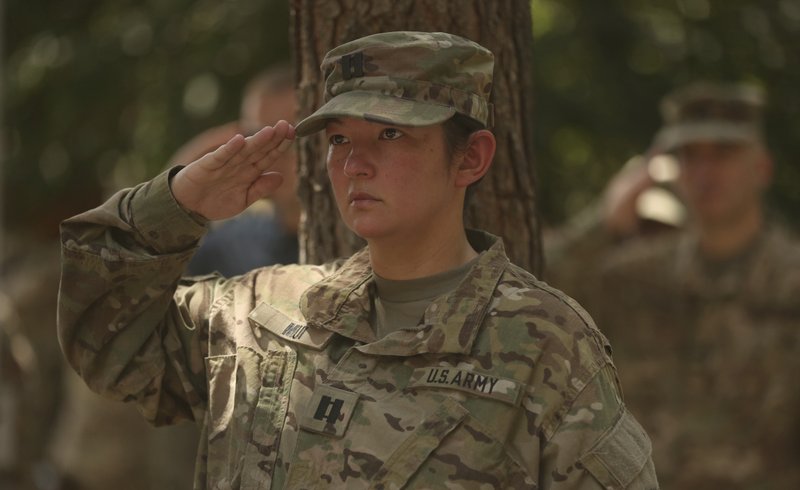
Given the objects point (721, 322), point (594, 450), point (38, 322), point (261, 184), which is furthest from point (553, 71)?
point (38, 322)

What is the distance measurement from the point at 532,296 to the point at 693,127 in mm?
4364

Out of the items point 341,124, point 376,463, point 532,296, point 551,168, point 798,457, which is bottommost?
point 798,457

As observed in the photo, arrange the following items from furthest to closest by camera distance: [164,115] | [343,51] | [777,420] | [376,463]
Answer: [164,115] → [777,420] → [343,51] → [376,463]

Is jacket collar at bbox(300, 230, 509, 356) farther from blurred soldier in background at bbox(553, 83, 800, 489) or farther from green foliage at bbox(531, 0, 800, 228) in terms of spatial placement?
green foliage at bbox(531, 0, 800, 228)

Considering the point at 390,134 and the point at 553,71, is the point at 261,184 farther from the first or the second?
the point at 553,71

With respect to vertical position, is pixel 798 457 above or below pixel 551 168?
below

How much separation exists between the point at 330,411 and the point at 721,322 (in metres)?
4.73

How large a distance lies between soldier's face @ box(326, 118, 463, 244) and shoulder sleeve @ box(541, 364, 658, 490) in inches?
23.0

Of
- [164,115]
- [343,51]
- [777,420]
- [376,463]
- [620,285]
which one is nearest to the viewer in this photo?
[376,463]

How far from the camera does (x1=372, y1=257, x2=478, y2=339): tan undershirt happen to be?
14.1ft

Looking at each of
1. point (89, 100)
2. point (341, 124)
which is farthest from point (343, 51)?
point (89, 100)

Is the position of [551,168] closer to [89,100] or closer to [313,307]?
[89,100]

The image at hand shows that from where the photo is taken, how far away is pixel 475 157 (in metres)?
4.32

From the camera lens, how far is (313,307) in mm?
4402
